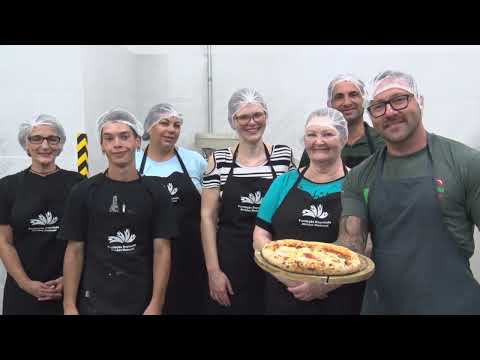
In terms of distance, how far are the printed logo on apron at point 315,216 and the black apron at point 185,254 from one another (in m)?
0.86

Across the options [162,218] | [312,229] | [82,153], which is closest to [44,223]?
[162,218]

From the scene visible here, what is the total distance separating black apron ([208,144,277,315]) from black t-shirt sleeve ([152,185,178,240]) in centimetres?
42

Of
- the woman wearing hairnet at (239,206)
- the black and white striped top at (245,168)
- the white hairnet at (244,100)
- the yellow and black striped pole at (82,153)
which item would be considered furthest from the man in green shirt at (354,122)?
the yellow and black striped pole at (82,153)

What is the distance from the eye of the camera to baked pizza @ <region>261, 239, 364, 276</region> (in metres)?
1.64

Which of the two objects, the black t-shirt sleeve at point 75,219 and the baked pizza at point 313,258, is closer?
the baked pizza at point 313,258

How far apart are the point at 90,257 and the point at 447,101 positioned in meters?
3.05

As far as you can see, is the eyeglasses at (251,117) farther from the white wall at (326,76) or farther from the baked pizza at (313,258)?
the white wall at (326,76)

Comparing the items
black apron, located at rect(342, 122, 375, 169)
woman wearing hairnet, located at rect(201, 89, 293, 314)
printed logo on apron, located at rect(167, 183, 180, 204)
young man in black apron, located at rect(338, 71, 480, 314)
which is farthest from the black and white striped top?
young man in black apron, located at rect(338, 71, 480, 314)

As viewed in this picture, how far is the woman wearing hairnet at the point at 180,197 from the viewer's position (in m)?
2.62

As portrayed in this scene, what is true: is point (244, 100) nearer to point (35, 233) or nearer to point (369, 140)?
point (369, 140)

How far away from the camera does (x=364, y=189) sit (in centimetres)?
183

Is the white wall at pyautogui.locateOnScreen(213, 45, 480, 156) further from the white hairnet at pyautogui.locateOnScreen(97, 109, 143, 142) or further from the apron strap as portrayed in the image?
the white hairnet at pyautogui.locateOnScreen(97, 109, 143, 142)

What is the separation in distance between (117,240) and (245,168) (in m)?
0.85

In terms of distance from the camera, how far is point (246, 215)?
244 cm
